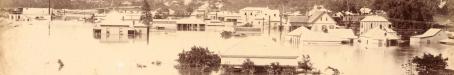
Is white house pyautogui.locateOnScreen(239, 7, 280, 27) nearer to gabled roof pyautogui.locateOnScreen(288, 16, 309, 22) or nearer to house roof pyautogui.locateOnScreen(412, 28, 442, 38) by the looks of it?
gabled roof pyautogui.locateOnScreen(288, 16, 309, 22)

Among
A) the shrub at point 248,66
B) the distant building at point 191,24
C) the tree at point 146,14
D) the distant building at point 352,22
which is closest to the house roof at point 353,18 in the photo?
the distant building at point 352,22

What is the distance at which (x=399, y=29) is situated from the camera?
226cm

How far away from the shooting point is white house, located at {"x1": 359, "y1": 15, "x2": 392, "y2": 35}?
2262 millimetres

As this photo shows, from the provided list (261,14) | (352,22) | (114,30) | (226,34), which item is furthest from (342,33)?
(114,30)

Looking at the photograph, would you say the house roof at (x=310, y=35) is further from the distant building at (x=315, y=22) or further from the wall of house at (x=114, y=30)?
the wall of house at (x=114, y=30)

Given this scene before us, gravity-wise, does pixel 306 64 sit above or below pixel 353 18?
below

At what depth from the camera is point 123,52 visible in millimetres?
2371

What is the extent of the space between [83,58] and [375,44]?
0.95 metres

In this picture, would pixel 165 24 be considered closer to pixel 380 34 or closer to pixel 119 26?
pixel 119 26

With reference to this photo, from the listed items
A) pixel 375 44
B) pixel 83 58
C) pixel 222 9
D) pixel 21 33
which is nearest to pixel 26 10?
pixel 21 33

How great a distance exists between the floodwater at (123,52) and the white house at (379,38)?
20 millimetres

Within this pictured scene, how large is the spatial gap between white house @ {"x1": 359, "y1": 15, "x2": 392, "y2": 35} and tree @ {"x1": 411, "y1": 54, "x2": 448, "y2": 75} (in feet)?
0.46

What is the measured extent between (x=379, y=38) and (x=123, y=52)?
0.83 metres

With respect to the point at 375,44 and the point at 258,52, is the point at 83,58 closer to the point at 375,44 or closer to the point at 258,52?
the point at 258,52
